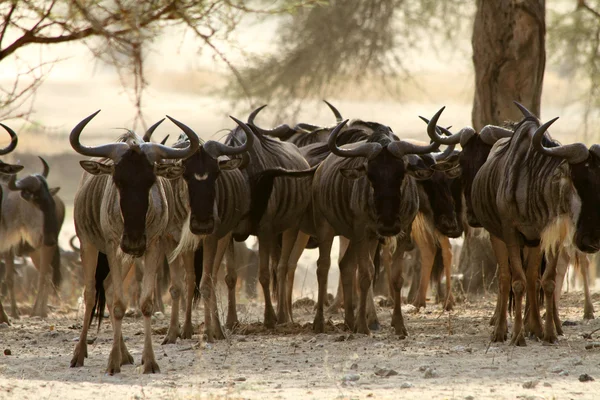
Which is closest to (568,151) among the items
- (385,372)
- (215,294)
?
(385,372)

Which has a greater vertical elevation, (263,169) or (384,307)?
(263,169)

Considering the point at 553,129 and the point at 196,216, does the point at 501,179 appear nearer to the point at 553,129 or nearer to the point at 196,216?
the point at 196,216

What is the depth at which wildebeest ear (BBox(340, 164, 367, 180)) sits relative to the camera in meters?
8.98

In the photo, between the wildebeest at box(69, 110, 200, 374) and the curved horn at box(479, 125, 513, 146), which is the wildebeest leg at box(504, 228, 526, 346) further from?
the wildebeest at box(69, 110, 200, 374)

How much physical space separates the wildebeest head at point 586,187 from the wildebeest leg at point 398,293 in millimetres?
2100

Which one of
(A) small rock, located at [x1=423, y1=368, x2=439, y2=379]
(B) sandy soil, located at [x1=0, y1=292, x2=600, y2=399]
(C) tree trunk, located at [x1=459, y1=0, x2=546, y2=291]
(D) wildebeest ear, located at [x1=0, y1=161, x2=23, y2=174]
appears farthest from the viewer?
(C) tree trunk, located at [x1=459, y1=0, x2=546, y2=291]


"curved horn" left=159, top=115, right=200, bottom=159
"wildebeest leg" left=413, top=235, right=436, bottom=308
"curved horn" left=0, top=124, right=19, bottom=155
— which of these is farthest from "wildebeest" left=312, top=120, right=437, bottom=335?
"curved horn" left=0, top=124, right=19, bottom=155

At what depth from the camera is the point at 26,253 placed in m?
13.4

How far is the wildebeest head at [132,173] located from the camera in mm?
6902

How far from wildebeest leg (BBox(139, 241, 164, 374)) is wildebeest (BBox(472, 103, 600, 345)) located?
9.80 feet

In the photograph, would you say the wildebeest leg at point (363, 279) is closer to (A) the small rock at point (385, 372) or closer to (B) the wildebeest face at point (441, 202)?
(B) the wildebeest face at point (441, 202)

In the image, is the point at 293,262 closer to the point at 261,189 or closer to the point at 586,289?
the point at 261,189

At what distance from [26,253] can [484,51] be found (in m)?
6.70

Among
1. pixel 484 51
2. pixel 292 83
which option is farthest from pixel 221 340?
pixel 292 83
